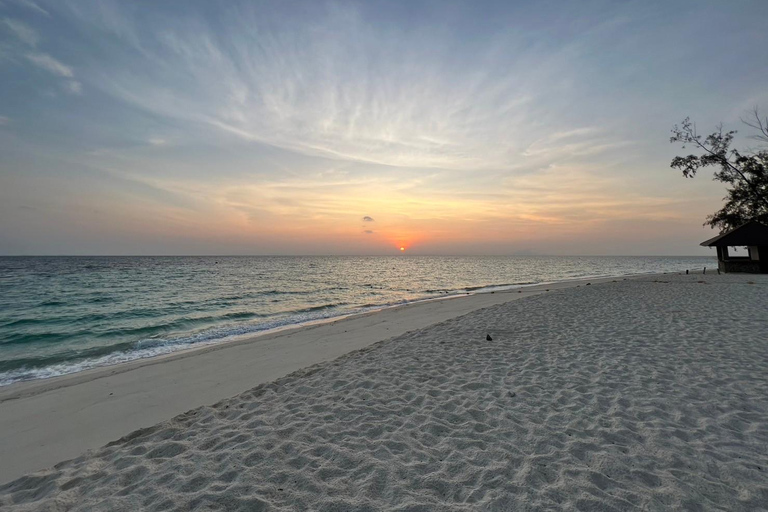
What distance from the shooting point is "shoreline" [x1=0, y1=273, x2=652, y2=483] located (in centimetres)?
524

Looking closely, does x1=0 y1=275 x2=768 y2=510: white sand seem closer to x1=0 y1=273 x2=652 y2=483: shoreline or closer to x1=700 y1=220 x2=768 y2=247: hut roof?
x1=0 y1=273 x2=652 y2=483: shoreline

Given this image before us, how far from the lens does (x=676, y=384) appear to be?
5375mm

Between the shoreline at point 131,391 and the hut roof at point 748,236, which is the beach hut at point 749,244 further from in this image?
the shoreline at point 131,391

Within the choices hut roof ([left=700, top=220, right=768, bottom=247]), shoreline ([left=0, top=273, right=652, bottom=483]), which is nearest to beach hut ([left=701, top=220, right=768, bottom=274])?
hut roof ([left=700, top=220, right=768, bottom=247])

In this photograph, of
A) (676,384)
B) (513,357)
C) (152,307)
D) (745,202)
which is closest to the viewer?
(676,384)

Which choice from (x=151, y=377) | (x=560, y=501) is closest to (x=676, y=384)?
(x=560, y=501)

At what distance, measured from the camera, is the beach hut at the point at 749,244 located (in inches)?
977

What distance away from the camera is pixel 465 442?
13.0 feet

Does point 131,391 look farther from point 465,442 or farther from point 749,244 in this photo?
point 749,244

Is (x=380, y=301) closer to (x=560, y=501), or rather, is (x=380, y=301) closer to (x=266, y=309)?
(x=266, y=309)

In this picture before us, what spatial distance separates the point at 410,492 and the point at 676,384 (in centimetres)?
488

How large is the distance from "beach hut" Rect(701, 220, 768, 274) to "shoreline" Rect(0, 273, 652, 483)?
2949 cm

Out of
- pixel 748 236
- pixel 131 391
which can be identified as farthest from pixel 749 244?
pixel 131 391

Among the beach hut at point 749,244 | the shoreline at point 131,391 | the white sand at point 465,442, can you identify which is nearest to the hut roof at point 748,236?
the beach hut at point 749,244
